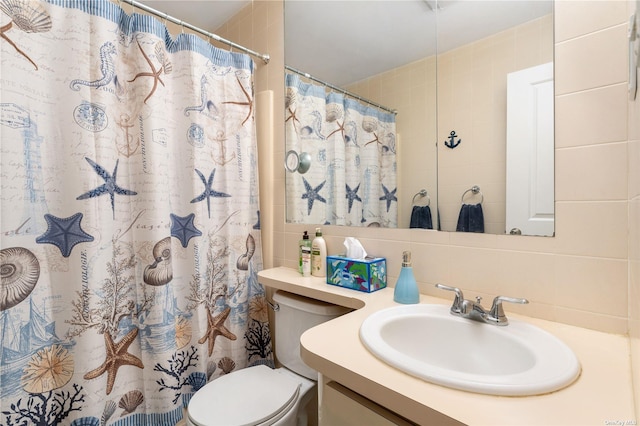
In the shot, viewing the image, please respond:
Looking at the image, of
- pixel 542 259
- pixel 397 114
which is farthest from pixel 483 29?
pixel 542 259

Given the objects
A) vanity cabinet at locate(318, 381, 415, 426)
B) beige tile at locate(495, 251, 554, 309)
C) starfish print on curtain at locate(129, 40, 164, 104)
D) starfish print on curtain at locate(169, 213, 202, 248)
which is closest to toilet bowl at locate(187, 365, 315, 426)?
vanity cabinet at locate(318, 381, 415, 426)

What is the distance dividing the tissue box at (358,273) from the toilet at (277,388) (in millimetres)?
130

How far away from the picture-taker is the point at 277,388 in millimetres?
1194

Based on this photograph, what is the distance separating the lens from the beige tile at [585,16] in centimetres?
79

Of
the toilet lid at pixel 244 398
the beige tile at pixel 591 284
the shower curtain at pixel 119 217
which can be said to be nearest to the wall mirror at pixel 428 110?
the beige tile at pixel 591 284

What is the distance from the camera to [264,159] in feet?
5.70

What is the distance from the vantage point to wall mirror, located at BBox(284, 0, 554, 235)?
93cm

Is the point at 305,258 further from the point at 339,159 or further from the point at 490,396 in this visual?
the point at 490,396

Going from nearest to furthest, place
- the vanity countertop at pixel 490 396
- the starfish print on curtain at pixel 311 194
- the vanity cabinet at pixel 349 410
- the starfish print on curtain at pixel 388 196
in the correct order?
the vanity countertop at pixel 490 396 → the vanity cabinet at pixel 349 410 → the starfish print on curtain at pixel 388 196 → the starfish print on curtain at pixel 311 194

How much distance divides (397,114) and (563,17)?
55 cm

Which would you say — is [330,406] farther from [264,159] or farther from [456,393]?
[264,159]

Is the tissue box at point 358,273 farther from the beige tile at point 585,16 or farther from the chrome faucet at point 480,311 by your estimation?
the beige tile at point 585,16

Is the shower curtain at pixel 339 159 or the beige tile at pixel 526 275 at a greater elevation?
the shower curtain at pixel 339 159

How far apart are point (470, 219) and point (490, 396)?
610 millimetres
